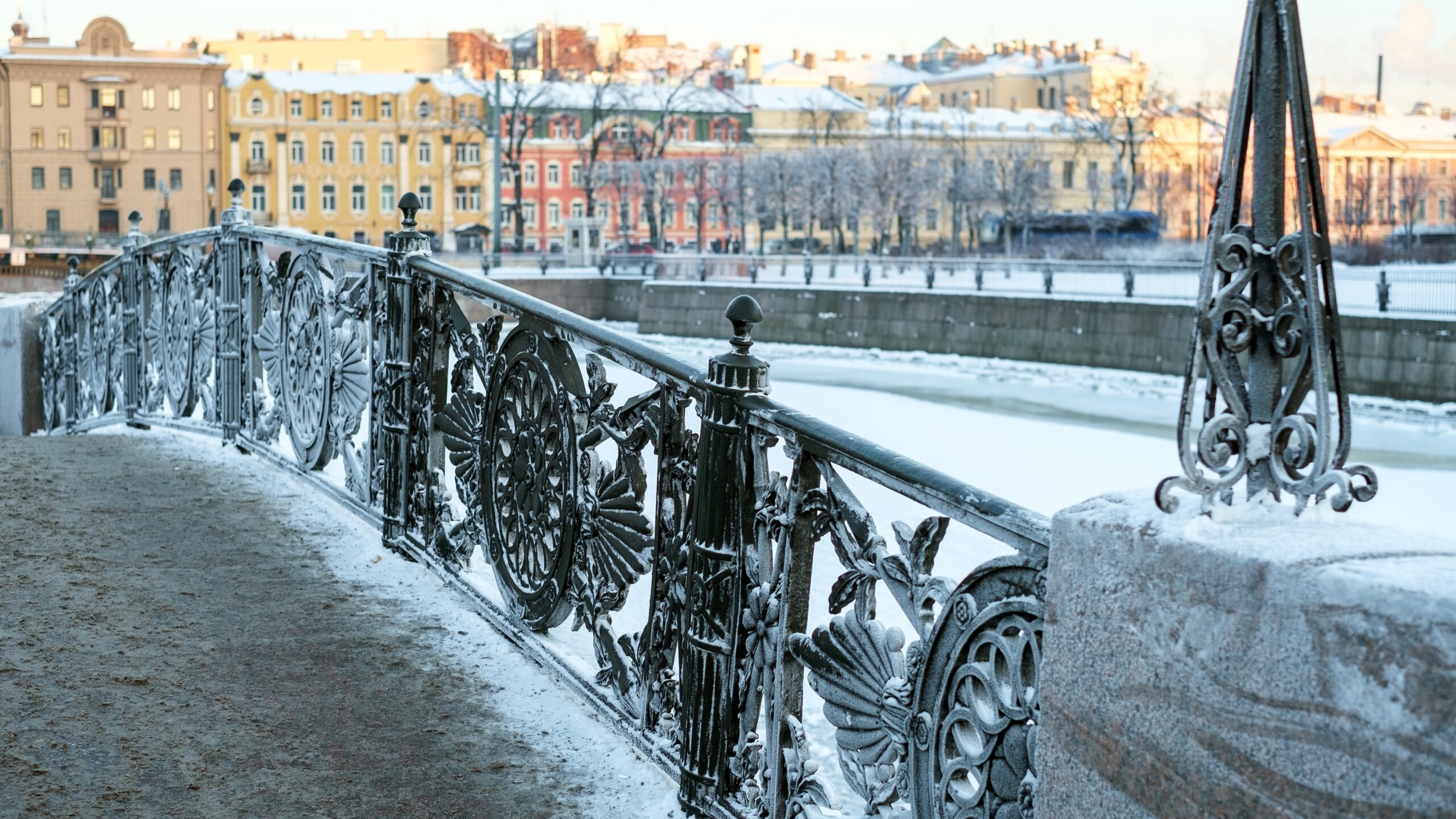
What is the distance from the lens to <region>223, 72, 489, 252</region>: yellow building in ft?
222

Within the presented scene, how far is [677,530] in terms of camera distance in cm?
292

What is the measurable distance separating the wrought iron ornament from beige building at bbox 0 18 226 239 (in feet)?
226

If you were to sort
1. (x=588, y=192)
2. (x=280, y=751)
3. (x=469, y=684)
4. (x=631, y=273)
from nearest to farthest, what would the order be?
(x=280, y=751) → (x=469, y=684) → (x=631, y=273) → (x=588, y=192)

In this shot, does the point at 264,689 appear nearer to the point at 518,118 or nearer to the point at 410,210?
the point at 410,210

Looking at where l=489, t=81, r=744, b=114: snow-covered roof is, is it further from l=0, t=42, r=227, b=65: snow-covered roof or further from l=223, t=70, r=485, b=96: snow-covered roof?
l=0, t=42, r=227, b=65: snow-covered roof

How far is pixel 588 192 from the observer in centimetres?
6178

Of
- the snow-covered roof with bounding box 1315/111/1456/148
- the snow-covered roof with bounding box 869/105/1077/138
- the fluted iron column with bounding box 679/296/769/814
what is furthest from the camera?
the snow-covered roof with bounding box 869/105/1077/138

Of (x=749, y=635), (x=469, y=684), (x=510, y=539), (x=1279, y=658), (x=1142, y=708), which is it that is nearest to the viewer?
(x=1279, y=658)

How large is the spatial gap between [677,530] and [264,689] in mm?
1072

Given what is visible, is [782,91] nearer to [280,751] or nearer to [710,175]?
[710,175]

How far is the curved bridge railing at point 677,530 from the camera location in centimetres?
205

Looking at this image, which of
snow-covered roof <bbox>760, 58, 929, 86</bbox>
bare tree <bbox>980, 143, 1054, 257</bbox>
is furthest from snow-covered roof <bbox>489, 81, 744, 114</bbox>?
bare tree <bbox>980, 143, 1054, 257</bbox>

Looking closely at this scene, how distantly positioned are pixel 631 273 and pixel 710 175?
81.3 feet

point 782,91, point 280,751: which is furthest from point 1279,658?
point 782,91
